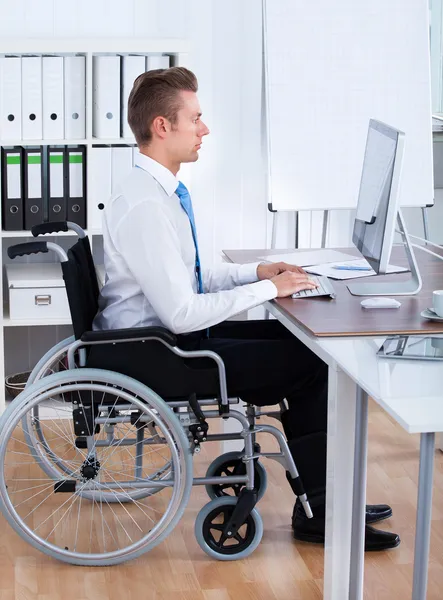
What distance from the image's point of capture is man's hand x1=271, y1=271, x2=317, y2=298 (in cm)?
243

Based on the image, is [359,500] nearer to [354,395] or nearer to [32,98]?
[354,395]

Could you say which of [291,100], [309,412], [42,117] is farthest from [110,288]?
[291,100]

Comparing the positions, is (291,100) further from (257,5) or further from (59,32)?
(59,32)

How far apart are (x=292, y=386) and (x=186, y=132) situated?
702 mm

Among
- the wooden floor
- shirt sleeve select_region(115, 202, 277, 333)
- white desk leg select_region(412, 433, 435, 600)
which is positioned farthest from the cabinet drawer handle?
white desk leg select_region(412, 433, 435, 600)

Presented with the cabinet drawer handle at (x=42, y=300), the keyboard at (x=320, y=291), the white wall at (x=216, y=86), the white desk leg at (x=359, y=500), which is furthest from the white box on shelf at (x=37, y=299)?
the white desk leg at (x=359, y=500)

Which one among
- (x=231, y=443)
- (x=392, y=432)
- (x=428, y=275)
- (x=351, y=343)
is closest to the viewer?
(x=351, y=343)

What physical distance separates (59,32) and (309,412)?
2001 mm

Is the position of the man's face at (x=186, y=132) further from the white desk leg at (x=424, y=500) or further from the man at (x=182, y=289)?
the white desk leg at (x=424, y=500)

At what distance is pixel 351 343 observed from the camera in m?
2.01

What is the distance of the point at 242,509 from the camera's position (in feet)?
7.85

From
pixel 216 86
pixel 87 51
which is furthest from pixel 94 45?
pixel 216 86

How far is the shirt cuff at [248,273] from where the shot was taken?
2.75 metres

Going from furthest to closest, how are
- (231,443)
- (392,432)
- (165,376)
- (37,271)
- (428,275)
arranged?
(37,271), (392,432), (231,443), (428,275), (165,376)
